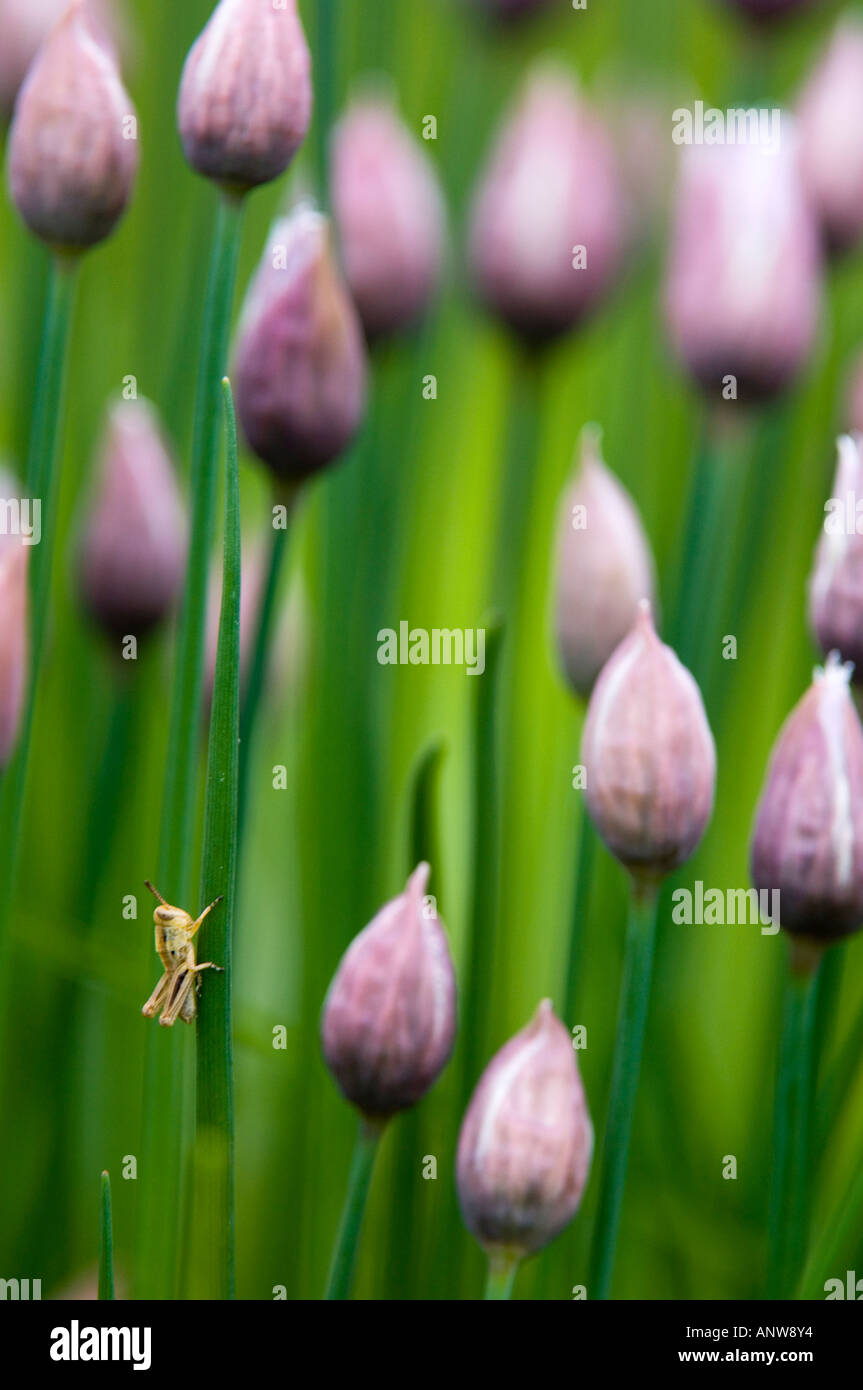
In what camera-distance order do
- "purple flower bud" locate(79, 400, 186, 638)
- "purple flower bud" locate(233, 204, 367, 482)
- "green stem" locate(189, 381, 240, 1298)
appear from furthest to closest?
"purple flower bud" locate(79, 400, 186, 638)
"purple flower bud" locate(233, 204, 367, 482)
"green stem" locate(189, 381, 240, 1298)

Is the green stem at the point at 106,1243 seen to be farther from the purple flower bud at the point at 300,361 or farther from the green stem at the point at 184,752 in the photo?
the purple flower bud at the point at 300,361

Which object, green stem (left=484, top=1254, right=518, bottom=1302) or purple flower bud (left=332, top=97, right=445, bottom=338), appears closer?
green stem (left=484, top=1254, right=518, bottom=1302)

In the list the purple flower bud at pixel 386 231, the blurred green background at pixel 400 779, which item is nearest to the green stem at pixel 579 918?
the blurred green background at pixel 400 779

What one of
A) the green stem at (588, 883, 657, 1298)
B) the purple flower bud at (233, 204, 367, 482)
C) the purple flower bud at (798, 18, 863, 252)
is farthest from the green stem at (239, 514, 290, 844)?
the purple flower bud at (798, 18, 863, 252)

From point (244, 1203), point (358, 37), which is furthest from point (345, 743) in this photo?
point (358, 37)

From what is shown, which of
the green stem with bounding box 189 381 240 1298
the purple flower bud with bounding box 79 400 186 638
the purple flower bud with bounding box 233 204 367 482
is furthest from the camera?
the purple flower bud with bounding box 79 400 186 638

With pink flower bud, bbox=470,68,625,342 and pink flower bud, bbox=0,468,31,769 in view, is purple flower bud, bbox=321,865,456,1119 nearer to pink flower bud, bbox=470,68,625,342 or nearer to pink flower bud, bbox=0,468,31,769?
pink flower bud, bbox=0,468,31,769
